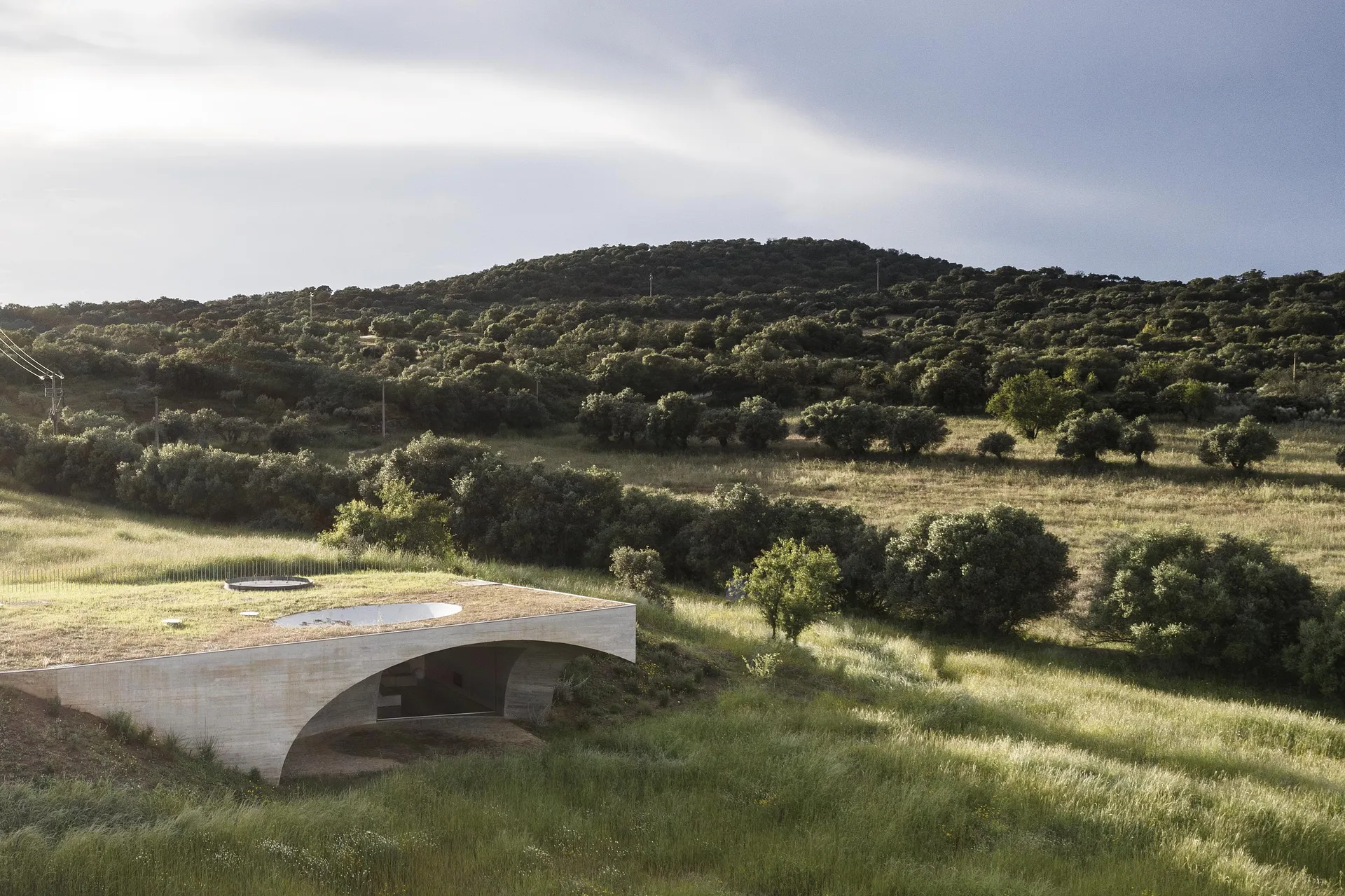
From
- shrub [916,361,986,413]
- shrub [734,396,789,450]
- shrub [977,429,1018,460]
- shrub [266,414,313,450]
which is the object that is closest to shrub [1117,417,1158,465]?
shrub [977,429,1018,460]

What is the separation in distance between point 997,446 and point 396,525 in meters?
32.7

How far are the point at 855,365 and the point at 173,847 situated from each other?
64975 millimetres

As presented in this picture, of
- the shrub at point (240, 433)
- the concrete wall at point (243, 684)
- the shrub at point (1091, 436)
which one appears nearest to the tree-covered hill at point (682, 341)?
the shrub at point (240, 433)

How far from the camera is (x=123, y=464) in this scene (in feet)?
139

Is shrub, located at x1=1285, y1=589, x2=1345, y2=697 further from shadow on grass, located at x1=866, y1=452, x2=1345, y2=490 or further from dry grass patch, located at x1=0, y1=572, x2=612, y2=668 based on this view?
shadow on grass, located at x1=866, y1=452, x2=1345, y2=490

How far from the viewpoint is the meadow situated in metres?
37.8

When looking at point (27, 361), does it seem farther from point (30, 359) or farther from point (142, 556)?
point (142, 556)

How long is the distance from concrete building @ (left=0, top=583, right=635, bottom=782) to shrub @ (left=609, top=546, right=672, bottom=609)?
11379 millimetres

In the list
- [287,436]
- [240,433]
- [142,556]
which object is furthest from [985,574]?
[240,433]

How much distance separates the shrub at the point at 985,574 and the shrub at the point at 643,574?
295 inches

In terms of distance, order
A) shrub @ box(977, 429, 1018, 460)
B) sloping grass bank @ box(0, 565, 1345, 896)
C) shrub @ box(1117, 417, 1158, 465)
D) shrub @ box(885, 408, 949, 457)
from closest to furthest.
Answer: sloping grass bank @ box(0, 565, 1345, 896) → shrub @ box(1117, 417, 1158, 465) → shrub @ box(977, 429, 1018, 460) → shrub @ box(885, 408, 949, 457)

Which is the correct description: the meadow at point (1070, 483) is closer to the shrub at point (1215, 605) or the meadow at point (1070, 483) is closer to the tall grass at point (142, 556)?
the shrub at point (1215, 605)

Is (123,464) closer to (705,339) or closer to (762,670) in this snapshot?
(762,670)

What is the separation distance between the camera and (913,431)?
5216cm
